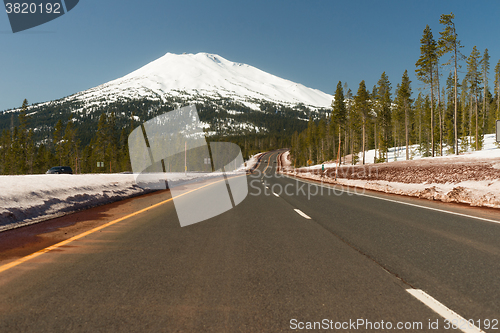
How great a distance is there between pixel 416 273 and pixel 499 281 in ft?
2.88

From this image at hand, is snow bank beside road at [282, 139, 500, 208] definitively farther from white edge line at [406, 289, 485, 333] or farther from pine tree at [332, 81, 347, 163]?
pine tree at [332, 81, 347, 163]

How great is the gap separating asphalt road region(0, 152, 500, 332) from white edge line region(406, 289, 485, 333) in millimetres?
60

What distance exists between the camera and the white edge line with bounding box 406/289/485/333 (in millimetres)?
2571

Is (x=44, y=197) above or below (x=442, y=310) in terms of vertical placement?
above

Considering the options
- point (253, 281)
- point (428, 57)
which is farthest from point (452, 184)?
point (428, 57)

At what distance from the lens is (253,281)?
367 cm

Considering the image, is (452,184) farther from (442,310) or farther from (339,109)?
(339,109)

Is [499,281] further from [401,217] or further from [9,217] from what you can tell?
[9,217]

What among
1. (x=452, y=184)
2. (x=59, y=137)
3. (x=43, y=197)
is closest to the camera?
(x=43, y=197)

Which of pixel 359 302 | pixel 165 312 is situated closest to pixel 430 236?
pixel 359 302

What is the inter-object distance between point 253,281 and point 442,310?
194 centimetres

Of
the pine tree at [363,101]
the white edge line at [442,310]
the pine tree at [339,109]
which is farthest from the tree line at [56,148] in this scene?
the white edge line at [442,310]

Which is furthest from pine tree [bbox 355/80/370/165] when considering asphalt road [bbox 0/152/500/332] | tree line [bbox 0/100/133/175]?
asphalt road [bbox 0/152/500/332]

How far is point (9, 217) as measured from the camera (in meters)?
7.44
